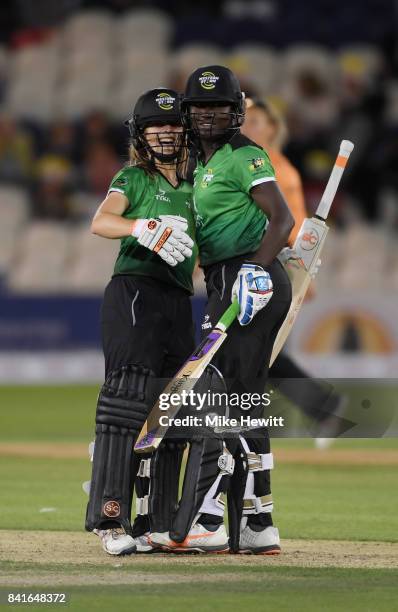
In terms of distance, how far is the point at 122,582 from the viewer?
551 cm

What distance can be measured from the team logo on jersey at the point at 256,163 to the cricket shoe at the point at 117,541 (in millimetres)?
1651

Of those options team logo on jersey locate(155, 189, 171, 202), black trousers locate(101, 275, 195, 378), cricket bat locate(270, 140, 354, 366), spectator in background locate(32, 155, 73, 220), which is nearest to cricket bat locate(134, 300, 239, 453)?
black trousers locate(101, 275, 195, 378)

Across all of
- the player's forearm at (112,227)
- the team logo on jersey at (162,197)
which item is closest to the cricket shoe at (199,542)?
the player's forearm at (112,227)

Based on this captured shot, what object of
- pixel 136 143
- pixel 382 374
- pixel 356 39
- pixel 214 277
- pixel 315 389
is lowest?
pixel 382 374

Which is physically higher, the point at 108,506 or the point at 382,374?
the point at 108,506

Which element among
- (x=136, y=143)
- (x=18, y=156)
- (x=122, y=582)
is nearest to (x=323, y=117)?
(x=18, y=156)

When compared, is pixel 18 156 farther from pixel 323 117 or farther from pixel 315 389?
pixel 315 389

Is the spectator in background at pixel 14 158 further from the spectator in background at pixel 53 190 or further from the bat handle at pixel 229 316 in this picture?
the bat handle at pixel 229 316

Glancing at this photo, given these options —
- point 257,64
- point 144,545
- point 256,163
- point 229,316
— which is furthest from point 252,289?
point 257,64

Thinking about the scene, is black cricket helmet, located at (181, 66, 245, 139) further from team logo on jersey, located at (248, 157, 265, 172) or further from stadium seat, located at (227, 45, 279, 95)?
stadium seat, located at (227, 45, 279, 95)

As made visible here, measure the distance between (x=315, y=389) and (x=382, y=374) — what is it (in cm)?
661

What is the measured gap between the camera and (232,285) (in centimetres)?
620

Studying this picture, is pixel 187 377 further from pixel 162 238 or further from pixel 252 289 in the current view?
pixel 162 238

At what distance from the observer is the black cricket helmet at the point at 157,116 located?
6395 millimetres
